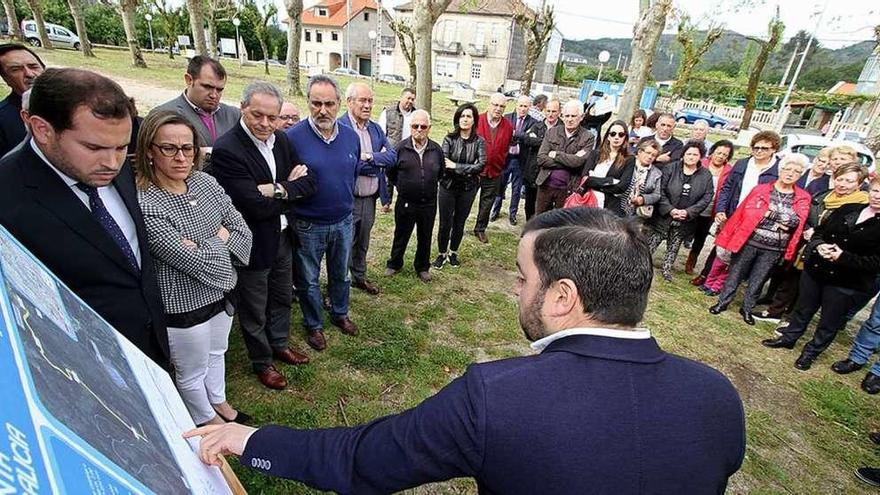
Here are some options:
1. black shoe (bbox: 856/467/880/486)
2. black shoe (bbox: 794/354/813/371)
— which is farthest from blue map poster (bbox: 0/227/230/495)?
black shoe (bbox: 794/354/813/371)

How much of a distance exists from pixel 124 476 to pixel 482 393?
710 millimetres

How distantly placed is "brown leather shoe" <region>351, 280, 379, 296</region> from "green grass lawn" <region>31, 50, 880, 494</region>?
0.09 meters

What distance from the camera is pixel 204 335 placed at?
2320 millimetres

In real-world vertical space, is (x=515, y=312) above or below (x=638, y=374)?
below

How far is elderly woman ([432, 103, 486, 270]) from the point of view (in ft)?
16.4

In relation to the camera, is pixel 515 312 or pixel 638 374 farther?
pixel 515 312

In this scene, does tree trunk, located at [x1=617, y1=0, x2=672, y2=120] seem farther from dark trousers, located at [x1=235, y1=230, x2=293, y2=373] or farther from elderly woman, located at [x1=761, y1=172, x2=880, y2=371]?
dark trousers, located at [x1=235, y1=230, x2=293, y2=373]

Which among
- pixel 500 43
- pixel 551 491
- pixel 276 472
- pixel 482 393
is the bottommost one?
pixel 276 472

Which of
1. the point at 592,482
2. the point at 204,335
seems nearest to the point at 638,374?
the point at 592,482

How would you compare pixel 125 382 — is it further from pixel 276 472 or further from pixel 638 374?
pixel 638 374

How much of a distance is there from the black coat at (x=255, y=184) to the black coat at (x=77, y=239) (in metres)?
0.75

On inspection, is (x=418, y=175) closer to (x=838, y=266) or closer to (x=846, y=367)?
(x=838, y=266)

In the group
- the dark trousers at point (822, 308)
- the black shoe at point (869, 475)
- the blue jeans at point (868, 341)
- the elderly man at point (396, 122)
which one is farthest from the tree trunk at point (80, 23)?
the black shoe at point (869, 475)

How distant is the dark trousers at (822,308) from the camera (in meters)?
4.05
